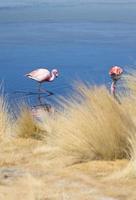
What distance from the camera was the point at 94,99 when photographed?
5934mm

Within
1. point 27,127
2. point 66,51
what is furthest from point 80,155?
point 66,51

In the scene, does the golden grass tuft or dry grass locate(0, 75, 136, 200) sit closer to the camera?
dry grass locate(0, 75, 136, 200)

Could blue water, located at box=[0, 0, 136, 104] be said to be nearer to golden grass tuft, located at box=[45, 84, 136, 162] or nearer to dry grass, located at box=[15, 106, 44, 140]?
dry grass, located at box=[15, 106, 44, 140]

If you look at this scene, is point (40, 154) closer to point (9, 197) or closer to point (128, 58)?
point (9, 197)

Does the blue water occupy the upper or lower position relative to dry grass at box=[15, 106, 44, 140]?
upper

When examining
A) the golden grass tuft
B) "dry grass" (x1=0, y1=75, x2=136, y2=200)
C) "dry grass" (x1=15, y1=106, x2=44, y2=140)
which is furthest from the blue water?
the golden grass tuft

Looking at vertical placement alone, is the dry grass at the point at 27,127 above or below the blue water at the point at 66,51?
below

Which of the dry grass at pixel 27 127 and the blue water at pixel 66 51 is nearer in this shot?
the dry grass at pixel 27 127

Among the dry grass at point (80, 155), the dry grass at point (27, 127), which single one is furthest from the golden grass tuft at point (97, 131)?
the dry grass at point (27, 127)

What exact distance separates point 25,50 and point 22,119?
18.0 meters

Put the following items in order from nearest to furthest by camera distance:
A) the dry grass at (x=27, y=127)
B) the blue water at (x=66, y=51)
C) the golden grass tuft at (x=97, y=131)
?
the golden grass tuft at (x=97, y=131) → the dry grass at (x=27, y=127) → the blue water at (x=66, y=51)

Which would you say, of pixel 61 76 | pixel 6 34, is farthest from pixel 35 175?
pixel 6 34

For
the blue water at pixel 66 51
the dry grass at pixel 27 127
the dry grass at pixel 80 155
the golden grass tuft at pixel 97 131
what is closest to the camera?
the dry grass at pixel 80 155

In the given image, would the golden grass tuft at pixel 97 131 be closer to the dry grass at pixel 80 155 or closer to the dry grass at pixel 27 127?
the dry grass at pixel 80 155
